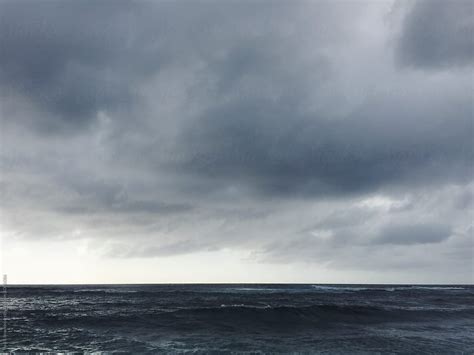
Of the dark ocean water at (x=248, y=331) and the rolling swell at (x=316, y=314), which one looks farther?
the rolling swell at (x=316, y=314)

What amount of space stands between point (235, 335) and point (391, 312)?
25.4 metres

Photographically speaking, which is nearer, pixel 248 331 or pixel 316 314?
pixel 248 331

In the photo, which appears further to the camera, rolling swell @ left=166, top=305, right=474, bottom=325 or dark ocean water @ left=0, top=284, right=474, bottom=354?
rolling swell @ left=166, top=305, right=474, bottom=325

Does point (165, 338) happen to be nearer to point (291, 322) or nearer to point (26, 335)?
point (26, 335)

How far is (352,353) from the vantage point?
22.4 metres

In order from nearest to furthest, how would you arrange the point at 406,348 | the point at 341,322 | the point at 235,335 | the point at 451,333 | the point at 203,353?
the point at 203,353
the point at 406,348
the point at 235,335
the point at 451,333
the point at 341,322

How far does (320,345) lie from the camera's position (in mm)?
25000

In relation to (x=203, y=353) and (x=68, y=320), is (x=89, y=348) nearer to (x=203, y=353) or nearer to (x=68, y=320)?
(x=203, y=353)

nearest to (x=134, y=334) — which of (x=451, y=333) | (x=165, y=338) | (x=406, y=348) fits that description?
(x=165, y=338)

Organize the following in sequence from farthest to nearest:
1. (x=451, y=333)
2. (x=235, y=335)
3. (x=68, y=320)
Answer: (x=68, y=320) < (x=451, y=333) < (x=235, y=335)

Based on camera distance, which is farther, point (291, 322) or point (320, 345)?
point (291, 322)

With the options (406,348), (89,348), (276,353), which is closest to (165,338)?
(89,348)

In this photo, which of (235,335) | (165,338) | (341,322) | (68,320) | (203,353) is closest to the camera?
(203,353)

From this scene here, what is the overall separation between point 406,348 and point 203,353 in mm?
14087
